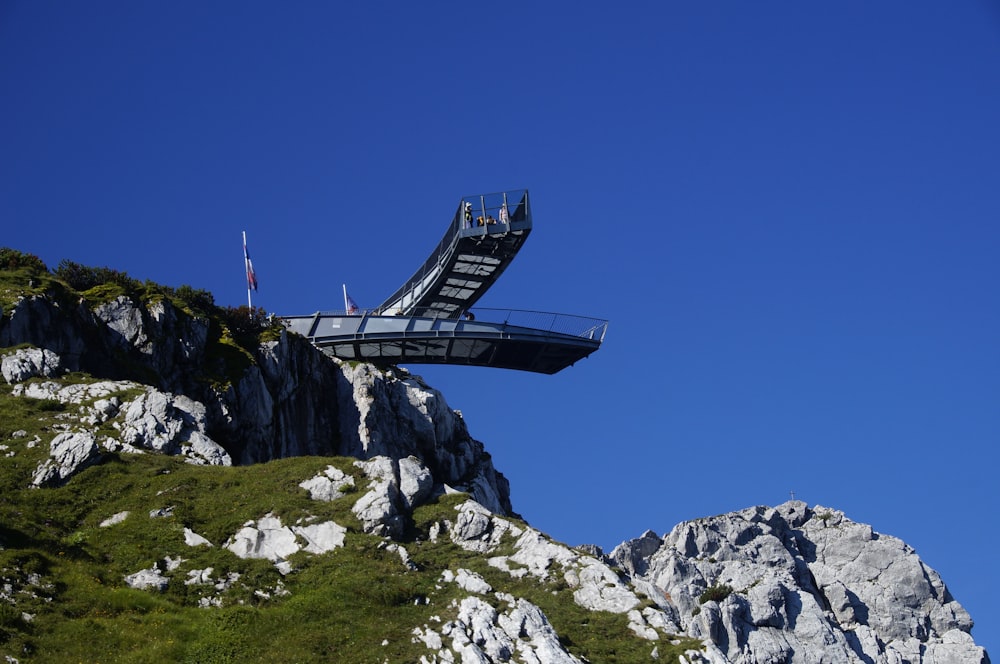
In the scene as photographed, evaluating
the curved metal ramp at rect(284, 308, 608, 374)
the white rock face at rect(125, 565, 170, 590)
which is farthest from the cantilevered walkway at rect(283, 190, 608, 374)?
the white rock face at rect(125, 565, 170, 590)

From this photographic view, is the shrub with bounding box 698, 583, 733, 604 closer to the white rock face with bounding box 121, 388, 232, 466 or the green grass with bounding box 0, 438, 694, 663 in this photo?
the green grass with bounding box 0, 438, 694, 663

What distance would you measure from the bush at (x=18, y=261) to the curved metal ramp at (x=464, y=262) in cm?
2260

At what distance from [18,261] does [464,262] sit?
89.8 ft

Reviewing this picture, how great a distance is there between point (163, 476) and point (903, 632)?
187 ft

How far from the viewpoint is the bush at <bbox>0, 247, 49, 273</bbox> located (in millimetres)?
70750

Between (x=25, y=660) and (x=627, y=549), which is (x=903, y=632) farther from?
(x=25, y=660)

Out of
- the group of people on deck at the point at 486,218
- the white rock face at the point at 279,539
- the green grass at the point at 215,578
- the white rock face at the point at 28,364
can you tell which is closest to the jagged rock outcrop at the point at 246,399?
the white rock face at the point at 28,364

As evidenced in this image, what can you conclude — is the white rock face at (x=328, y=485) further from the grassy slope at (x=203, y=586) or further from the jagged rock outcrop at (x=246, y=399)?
the jagged rock outcrop at (x=246, y=399)

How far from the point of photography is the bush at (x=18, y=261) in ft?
232

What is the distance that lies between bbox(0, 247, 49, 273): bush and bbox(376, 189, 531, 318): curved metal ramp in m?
22.6

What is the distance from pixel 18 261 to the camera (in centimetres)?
7138

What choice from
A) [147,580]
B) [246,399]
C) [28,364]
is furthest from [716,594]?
[147,580]

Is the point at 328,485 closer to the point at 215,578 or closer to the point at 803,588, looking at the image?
the point at 215,578

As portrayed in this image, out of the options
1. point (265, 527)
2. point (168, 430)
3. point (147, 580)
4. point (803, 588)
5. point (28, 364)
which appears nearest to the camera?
point (147, 580)
